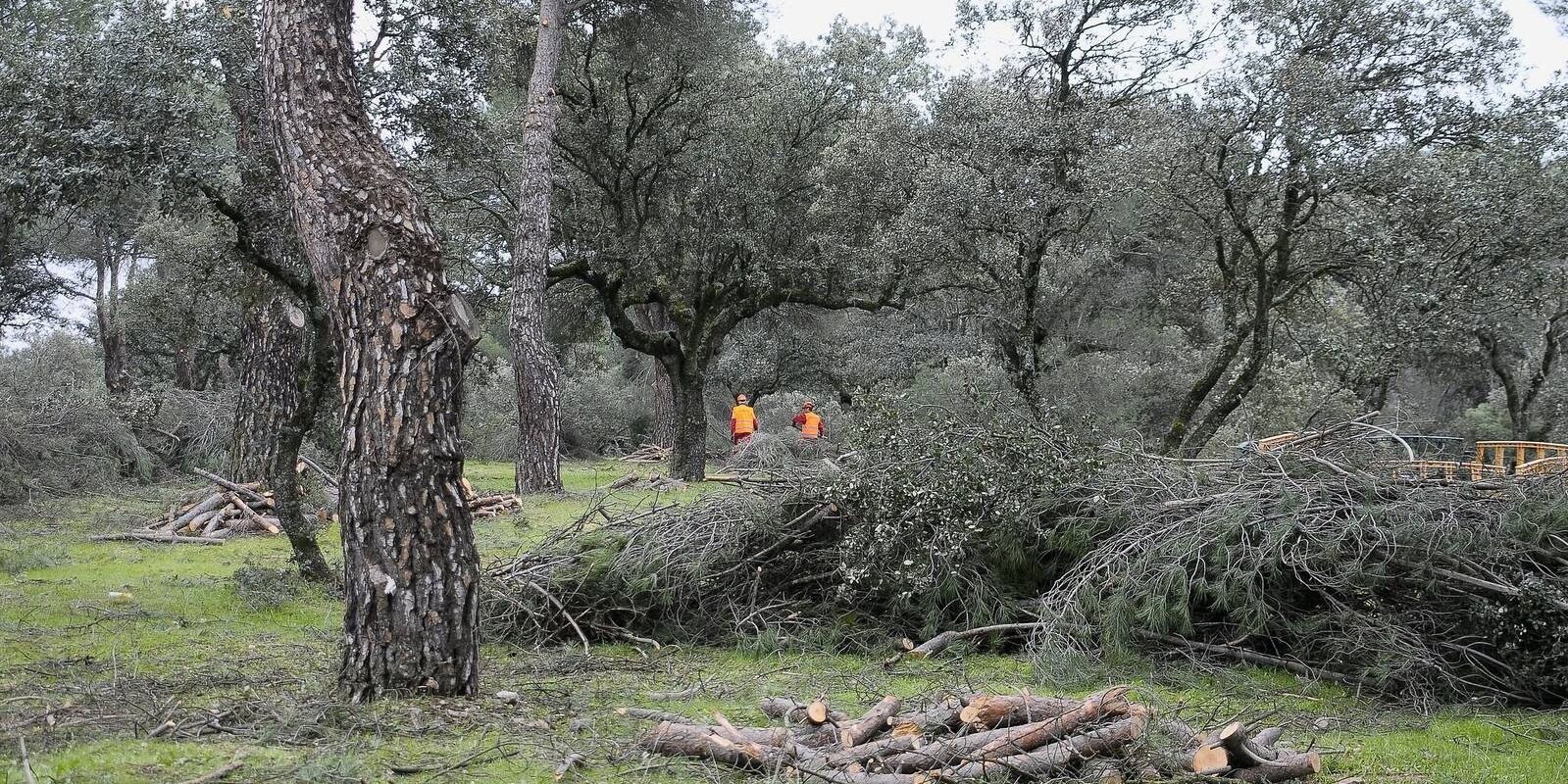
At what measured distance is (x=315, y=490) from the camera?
42.8 ft

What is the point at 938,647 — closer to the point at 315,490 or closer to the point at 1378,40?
the point at 315,490

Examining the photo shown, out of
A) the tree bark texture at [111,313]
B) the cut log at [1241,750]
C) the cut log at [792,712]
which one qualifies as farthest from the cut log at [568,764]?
the tree bark texture at [111,313]

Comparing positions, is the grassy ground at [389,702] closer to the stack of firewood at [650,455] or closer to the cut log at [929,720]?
the cut log at [929,720]

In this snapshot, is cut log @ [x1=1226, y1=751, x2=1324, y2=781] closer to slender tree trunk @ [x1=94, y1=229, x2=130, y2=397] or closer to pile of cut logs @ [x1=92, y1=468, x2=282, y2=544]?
pile of cut logs @ [x1=92, y1=468, x2=282, y2=544]

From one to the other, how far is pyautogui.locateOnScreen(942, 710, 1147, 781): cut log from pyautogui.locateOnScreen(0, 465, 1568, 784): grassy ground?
981mm

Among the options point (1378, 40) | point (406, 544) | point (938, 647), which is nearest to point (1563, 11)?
point (1378, 40)

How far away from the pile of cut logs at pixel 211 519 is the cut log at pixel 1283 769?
34.7 ft

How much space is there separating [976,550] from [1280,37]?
993cm

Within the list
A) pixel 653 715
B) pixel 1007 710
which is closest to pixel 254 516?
pixel 653 715

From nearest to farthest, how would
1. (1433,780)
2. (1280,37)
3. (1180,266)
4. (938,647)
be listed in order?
(1433,780) → (938,647) → (1280,37) → (1180,266)

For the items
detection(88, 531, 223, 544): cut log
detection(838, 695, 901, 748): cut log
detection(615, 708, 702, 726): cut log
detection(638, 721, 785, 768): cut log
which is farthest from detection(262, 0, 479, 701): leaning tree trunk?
detection(88, 531, 223, 544): cut log

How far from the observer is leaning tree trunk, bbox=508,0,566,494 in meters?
16.5

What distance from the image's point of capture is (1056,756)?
4.21 metres

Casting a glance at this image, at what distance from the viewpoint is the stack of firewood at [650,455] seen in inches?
1029
